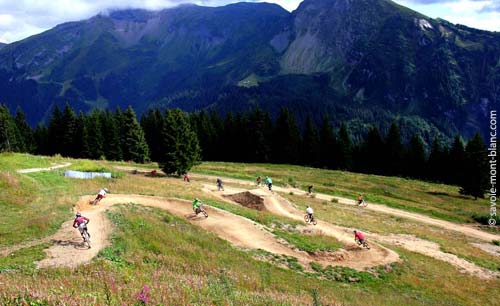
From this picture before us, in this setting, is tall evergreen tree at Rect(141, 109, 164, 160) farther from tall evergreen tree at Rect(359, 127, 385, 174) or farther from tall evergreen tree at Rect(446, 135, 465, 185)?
tall evergreen tree at Rect(446, 135, 465, 185)

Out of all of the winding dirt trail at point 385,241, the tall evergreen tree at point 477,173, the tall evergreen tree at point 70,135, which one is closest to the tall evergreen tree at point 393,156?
Result: the tall evergreen tree at point 477,173

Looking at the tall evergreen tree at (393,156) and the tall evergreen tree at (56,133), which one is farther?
the tall evergreen tree at (393,156)

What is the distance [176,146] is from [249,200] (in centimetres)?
2182

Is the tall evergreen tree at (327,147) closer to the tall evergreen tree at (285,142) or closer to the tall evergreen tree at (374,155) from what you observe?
the tall evergreen tree at (285,142)

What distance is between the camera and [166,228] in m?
28.5

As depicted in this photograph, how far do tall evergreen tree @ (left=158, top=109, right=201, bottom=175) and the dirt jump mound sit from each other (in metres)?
17.2

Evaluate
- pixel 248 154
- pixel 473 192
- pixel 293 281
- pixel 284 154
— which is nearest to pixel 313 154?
pixel 284 154

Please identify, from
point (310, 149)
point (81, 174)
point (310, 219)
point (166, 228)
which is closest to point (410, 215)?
point (310, 219)

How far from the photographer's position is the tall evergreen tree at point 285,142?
359ft

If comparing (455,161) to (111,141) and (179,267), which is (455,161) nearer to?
(111,141)

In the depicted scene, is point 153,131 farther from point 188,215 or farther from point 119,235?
point 119,235

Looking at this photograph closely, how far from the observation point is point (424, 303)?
25.1 meters

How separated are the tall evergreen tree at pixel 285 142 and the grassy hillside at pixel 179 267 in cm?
5587

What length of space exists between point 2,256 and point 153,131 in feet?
329
